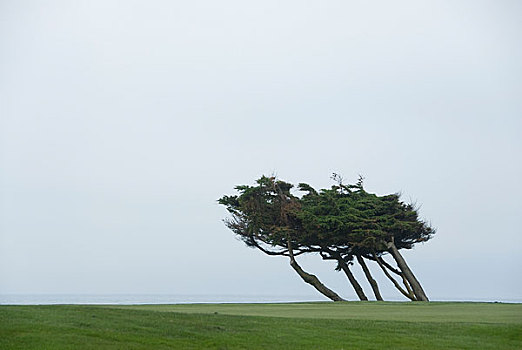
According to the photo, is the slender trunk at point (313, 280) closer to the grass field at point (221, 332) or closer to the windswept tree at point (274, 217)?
the windswept tree at point (274, 217)

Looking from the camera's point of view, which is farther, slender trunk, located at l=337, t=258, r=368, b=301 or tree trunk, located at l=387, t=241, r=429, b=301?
slender trunk, located at l=337, t=258, r=368, b=301

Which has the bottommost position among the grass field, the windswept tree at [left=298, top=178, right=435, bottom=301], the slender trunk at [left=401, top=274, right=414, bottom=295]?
the grass field

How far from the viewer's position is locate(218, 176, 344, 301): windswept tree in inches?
1759

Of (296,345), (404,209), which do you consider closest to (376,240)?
(404,209)

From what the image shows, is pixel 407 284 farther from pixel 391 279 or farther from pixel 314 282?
pixel 314 282

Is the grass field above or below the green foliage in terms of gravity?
below

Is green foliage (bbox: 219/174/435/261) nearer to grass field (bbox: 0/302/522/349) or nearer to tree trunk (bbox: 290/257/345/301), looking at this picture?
tree trunk (bbox: 290/257/345/301)

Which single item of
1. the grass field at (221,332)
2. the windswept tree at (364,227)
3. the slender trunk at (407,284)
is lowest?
the grass field at (221,332)

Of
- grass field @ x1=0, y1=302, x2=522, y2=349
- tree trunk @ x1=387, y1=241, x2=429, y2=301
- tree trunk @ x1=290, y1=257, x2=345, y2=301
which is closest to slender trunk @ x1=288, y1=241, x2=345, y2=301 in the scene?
tree trunk @ x1=290, y1=257, x2=345, y2=301

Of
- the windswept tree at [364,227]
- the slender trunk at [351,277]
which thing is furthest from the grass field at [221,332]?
the slender trunk at [351,277]

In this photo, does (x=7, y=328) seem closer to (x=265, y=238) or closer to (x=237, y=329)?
(x=237, y=329)

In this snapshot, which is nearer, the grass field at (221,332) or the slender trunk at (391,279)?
the grass field at (221,332)

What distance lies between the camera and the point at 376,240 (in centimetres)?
4297

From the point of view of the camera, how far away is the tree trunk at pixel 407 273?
44.0 metres
